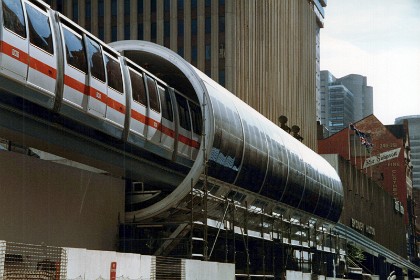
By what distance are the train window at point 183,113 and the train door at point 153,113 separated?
1.75 metres

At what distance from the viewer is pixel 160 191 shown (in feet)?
80.9

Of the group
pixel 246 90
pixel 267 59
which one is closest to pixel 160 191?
pixel 246 90

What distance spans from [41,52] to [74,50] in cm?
166

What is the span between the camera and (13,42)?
15.8m

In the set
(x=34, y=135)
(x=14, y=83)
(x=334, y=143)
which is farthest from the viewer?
(x=334, y=143)

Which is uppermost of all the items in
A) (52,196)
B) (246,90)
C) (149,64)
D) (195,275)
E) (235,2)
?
(235,2)

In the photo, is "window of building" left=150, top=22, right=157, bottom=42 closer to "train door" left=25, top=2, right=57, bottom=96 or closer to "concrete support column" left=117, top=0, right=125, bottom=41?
"concrete support column" left=117, top=0, right=125, bottom=41

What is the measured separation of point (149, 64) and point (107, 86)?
6754 millimetres

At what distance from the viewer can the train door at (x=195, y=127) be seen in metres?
25.1

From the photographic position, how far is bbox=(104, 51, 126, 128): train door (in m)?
19.8

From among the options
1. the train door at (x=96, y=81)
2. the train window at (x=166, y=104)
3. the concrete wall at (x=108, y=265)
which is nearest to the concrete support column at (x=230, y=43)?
the train window at (x=166, y=104)

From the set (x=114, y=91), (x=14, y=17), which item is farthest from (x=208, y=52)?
(x=14, y=17)

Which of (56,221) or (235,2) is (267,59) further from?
(56,221)

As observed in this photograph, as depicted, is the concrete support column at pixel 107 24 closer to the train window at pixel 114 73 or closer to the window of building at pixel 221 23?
the window of building at pixel 221 23
